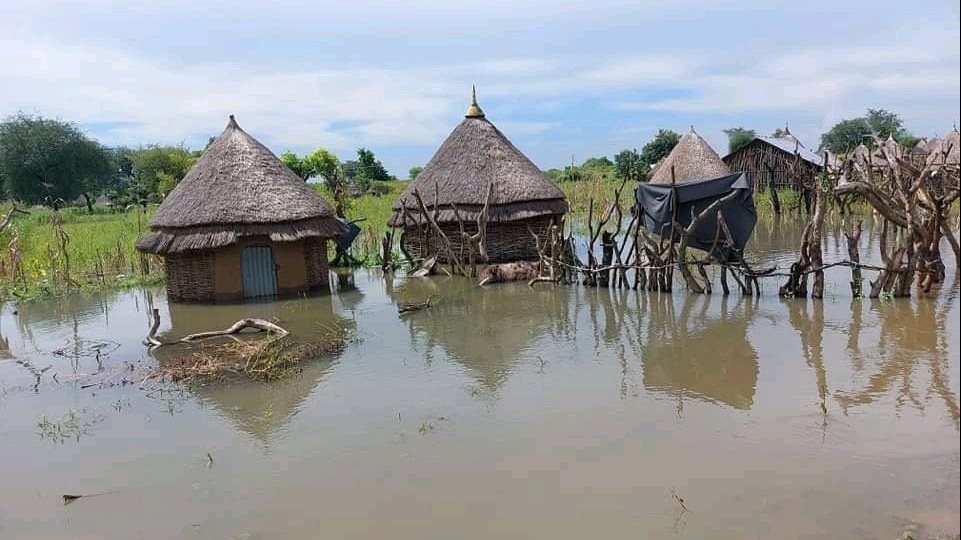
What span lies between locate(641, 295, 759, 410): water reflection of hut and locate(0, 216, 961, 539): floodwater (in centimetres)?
4

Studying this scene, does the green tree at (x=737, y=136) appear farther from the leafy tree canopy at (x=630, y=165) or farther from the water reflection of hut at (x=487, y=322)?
the water reflection of hut at (x=487, y=322)

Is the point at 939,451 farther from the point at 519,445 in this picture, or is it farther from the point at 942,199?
the point at 942,199

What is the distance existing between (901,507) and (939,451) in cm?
104

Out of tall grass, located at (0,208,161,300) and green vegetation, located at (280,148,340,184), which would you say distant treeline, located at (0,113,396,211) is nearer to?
green vegetation, located at (280,148,340,184)

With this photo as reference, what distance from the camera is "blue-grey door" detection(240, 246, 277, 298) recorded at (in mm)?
13812

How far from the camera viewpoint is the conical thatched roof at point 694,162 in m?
19.0

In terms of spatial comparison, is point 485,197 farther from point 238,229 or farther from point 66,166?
point 66,166

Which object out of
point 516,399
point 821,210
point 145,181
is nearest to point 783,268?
point 821,210

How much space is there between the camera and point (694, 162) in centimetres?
1922

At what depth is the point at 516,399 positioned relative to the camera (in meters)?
7.30

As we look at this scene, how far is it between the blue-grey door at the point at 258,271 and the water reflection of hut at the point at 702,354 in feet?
23.6

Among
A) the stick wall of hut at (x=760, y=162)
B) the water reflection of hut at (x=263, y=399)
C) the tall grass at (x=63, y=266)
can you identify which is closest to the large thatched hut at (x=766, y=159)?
the stick wall of hut at (x=760, y=162)

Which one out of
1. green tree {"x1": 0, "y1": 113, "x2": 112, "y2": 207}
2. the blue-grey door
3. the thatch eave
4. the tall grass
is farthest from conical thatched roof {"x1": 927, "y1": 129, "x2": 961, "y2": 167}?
green tree {"x1": 0, "y1": 113, "x2": 112, "y2": 207}

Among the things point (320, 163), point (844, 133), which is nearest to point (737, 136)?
point (844, 133)
